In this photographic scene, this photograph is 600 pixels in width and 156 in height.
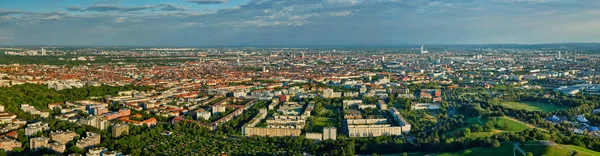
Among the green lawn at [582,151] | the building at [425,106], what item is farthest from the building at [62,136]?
the green lawn at [582,151]

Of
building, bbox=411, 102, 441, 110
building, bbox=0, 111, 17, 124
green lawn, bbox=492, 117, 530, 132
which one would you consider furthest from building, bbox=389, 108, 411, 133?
building, bbox=0, 111, 17, 124

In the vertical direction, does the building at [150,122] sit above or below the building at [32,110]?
below

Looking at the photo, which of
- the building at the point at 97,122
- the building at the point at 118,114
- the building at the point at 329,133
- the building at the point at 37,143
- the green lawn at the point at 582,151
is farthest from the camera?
the building at the point at 118,114

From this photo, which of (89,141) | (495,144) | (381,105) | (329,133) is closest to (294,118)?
(329,133)

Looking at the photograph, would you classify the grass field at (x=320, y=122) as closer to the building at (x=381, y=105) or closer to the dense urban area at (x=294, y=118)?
the dense urban area at (x=294, y=118)

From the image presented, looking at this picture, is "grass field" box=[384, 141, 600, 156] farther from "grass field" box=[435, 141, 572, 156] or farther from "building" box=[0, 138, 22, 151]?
"building" box=[0, 138, 22, 151]

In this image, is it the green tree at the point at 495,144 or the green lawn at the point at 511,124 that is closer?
the green tree at the point at 495,144

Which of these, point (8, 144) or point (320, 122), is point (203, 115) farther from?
point (8, 144)
